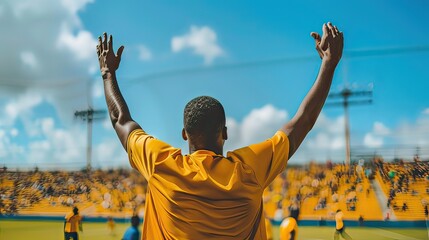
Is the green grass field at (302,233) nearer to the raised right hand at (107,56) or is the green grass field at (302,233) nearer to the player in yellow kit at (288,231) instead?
the player in yellow kit at (288,231)

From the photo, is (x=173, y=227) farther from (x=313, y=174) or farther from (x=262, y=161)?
(x=313, y=174)

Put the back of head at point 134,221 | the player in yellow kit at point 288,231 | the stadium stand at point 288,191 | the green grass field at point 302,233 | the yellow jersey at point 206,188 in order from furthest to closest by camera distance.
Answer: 1. the stadium stand at point 288,191
2. the green grass field at point 302,233
3. the back of head at point 134,221
4. the player in yellow kit at point 288,231
5. the yellow jersey at point 206,188

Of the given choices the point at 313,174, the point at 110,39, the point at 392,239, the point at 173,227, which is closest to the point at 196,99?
the point at 173,227

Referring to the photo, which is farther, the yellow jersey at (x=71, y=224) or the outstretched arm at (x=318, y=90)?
the yellow jersey at (x=71, y=224)

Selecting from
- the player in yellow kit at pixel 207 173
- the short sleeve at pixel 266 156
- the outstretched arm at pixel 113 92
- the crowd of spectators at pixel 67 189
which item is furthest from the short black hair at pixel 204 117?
the crowd of spectators at pixel 67 189

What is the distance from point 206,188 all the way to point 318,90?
0.57m

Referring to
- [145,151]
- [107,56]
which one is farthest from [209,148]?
[107,56]

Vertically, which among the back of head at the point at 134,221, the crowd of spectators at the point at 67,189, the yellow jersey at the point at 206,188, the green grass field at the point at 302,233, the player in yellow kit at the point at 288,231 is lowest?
the green grass field at the point at 302,233

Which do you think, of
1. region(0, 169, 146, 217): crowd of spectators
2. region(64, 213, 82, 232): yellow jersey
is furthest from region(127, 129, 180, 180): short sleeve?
region(0, 169, 146, 217): crowd of spectators

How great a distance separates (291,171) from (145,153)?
28.6 meters

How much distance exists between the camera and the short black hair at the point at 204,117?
1440mm

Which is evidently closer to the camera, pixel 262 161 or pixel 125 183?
pixel 262 161

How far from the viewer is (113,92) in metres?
1.70

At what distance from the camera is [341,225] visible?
15164mm
